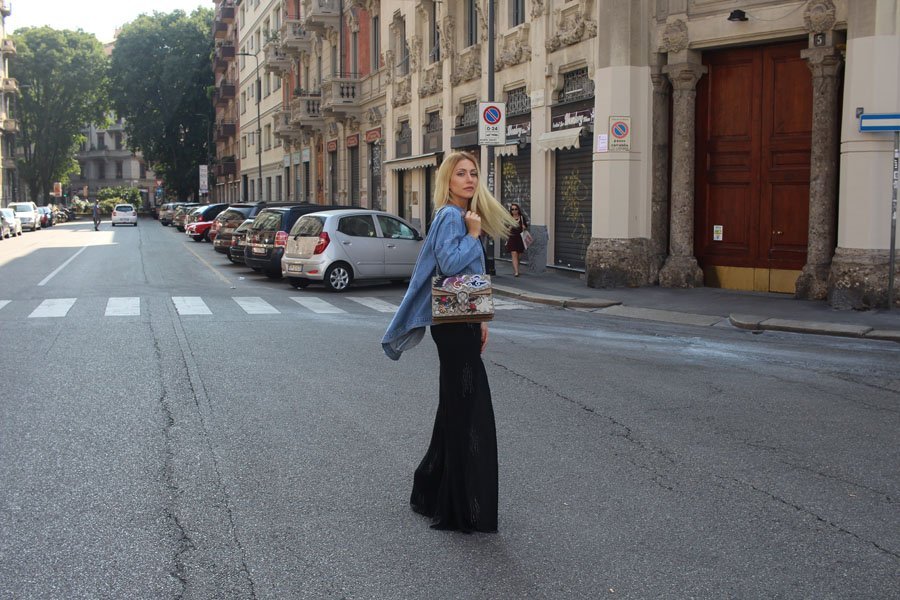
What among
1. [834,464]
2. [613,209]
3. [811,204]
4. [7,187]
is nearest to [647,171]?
[613,209]

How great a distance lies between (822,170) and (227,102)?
73.8 meters

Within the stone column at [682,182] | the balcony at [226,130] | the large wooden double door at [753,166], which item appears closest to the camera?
Result: the large wooden double door at [753,166]

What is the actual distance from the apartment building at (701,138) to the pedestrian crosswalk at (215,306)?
11.6 ft

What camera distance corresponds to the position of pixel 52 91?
88.2 metres

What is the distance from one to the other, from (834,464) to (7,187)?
288ft

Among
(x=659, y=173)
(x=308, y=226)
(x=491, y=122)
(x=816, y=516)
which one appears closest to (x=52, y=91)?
(x=491, y=122)

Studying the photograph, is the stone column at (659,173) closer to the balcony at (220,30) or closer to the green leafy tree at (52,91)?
the balcony at (220,30)

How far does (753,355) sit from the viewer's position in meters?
10.8

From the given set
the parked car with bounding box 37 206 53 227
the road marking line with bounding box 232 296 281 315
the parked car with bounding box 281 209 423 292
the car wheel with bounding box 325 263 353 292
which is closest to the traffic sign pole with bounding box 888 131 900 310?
the parked car with bounding box 281 209 423 292

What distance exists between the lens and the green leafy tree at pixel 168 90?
83000 millimetres

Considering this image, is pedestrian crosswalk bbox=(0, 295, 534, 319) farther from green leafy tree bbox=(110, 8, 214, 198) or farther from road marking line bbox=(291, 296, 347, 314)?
green leafy tree bbox=(110, 8, 214, 198)

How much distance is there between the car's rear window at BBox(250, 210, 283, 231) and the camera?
70.3 feet

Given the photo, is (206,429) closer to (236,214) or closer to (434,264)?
(434,264)

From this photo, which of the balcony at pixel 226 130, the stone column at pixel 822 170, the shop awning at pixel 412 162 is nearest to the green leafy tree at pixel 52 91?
the balcony at pixel 226 130
